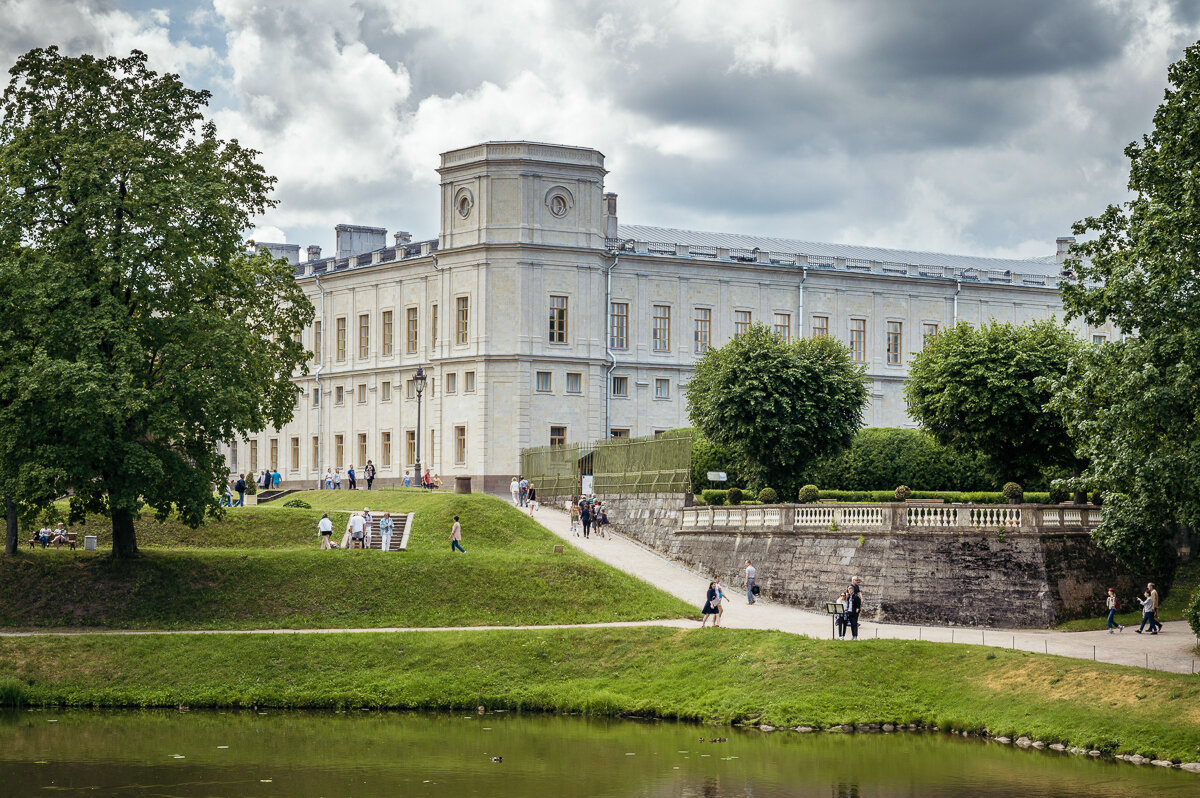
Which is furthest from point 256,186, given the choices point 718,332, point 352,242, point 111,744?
point 352,242

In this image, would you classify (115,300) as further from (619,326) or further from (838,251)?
(838,251)

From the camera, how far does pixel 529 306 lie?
76125 millimetres

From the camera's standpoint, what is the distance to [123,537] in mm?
44000

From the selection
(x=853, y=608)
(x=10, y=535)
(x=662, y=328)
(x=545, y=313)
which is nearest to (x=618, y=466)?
(x=545, y=313)

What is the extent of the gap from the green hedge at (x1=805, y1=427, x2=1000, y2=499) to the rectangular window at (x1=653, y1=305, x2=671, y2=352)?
1952 cm

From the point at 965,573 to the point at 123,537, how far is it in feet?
81.9

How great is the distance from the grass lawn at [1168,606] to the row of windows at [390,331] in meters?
42.7

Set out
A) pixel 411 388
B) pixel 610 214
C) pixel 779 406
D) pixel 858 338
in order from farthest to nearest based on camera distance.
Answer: pixel 858 338
pixel 610 214
pixel 411 388
pixel 779 406

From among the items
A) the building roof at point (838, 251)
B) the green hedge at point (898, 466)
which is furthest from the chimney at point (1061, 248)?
the green hedge at point (898, 466)

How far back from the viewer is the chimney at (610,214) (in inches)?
3236

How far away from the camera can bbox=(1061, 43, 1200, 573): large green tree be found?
96.8 ft

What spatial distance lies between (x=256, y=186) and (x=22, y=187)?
6738 mm

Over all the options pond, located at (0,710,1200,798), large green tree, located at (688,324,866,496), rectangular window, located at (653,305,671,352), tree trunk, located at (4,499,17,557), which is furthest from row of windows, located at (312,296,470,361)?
pond, located at (0,710,1200,798)

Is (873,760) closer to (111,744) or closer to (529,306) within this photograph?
(111,744)
